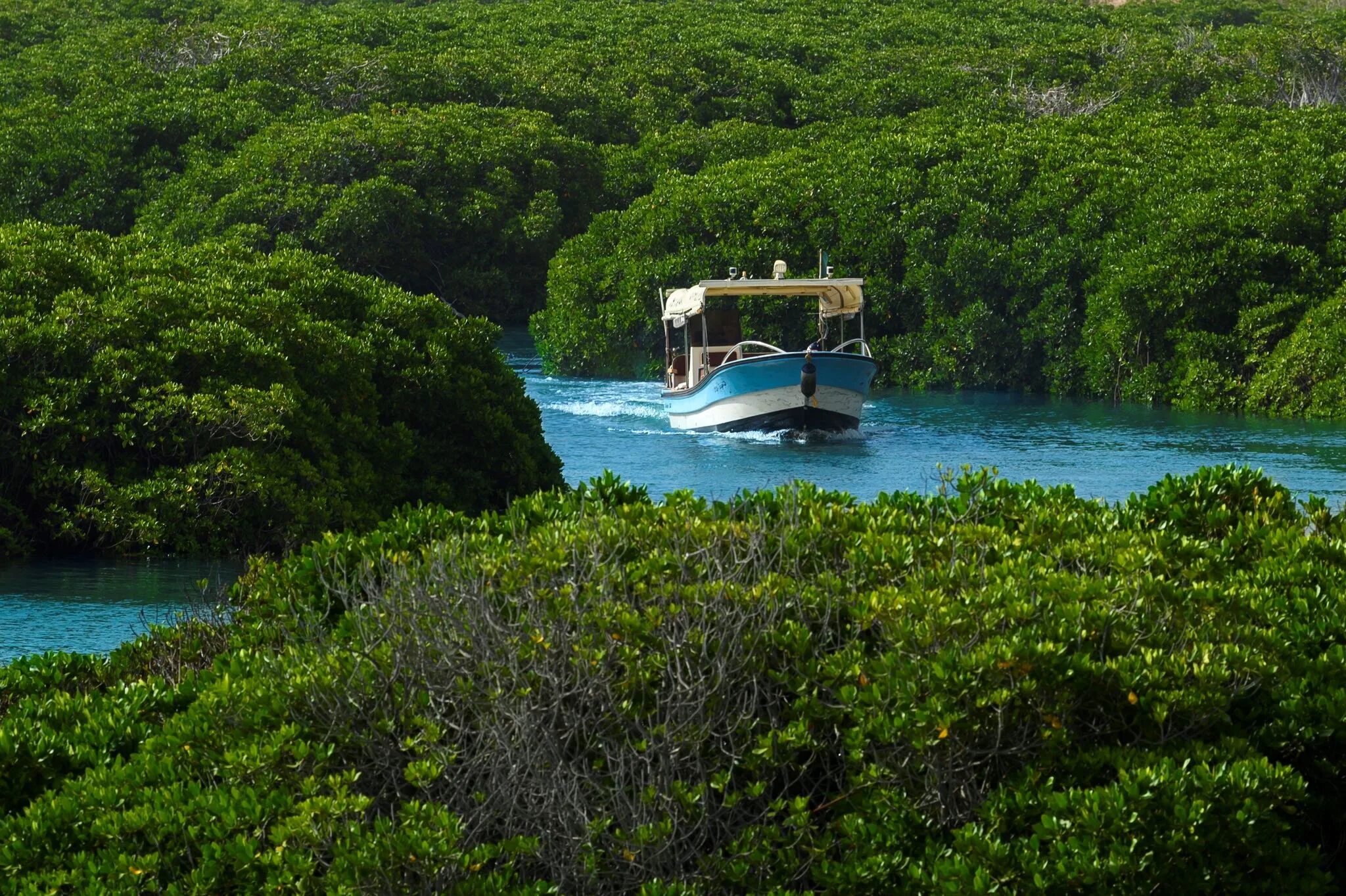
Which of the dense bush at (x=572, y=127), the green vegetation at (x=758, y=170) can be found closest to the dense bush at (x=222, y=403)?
the green vegetation at (x=758, y=170)

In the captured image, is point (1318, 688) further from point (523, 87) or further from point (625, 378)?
point (523, 87)

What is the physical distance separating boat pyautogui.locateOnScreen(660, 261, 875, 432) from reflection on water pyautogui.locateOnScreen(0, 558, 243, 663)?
1285 centimetres

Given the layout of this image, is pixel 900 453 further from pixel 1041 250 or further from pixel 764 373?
pixel 1041 250

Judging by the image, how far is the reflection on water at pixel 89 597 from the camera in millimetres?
13117

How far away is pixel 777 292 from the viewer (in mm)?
30703

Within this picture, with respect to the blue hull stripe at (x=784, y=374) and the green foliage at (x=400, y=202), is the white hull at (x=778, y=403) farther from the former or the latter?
the green foliage at (x=400, y=202)

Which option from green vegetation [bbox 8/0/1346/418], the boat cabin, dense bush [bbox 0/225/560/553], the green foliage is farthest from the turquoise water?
the green foliage

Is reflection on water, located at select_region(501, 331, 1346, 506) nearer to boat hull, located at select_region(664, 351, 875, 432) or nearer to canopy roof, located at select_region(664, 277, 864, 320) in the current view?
boat hull, located at select_region(664, 351, 875, 432)

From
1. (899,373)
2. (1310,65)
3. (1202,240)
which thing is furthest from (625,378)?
(1310,65)

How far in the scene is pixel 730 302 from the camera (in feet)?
118

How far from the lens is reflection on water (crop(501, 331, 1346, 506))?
24656mm

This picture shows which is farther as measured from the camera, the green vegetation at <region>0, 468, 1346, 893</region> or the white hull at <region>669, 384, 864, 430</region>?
the white hull at <region>669, 384, 864, 430</region>

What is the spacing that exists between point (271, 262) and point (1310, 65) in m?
48.9

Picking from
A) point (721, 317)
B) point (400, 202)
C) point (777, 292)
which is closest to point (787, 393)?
point (777, 292)
